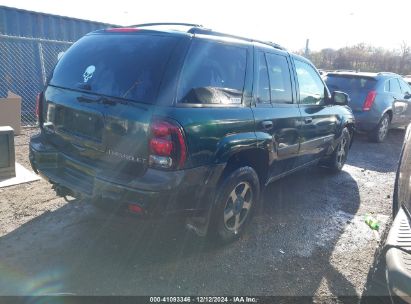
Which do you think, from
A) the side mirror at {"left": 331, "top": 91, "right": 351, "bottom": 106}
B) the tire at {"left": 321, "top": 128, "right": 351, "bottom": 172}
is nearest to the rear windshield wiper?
the side mirror at {"left": 331, "top": 91, "right": 351, "bottom": 106}

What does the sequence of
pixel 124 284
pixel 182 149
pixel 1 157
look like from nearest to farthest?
1. pixel 182 149
2. pixel 124 284
3. pixel 1 157

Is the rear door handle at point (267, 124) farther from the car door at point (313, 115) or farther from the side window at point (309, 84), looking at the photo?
the side window at point (309, 84)

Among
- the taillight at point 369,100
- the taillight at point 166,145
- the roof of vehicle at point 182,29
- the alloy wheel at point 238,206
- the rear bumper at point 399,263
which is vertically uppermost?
the roof of vehicle at point 182,29

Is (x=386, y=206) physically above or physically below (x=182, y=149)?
below

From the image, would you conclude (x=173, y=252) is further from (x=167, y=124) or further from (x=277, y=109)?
(x=277, y=109)

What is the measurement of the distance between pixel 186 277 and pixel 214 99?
1500 millimetres

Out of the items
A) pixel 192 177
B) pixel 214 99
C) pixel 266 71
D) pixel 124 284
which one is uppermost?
pixel 266 71

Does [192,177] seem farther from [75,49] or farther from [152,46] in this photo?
[75,49]

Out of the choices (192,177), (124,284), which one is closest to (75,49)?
(192,177)

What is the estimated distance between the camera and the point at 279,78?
3.84 m

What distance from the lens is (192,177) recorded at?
8.82 feet

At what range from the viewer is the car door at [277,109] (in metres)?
3.42

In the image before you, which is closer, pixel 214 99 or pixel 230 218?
pixel 214 99

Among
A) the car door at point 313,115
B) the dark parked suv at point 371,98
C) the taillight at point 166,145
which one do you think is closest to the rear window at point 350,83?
the dark parked suv at point 371,98
